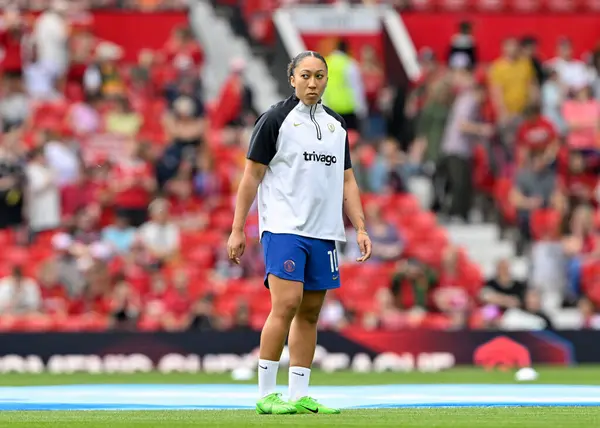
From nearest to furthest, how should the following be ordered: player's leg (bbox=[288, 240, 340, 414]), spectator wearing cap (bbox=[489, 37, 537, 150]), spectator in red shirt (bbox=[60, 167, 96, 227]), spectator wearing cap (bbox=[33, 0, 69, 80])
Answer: player's leg (bbox=[288, 240, 340, 414]) → spectator in red shirt (bbox=[60, 167, 96, 227]) → spectator wearing cap (bbox=[33, 0, 69, 80]) → spectator wearing cap (bbox=[489, 37, 537, 150])

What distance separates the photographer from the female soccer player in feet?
30.9

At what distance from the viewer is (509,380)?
573 inches

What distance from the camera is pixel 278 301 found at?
938cm

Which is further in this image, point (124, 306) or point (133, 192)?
point (133, 192)

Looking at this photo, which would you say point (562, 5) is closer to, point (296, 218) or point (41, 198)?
point (41, 198)

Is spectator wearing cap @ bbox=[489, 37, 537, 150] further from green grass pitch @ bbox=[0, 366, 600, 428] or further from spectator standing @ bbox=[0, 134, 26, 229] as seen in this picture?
green grass pitch @ bbox=[0, 366, 600, 428]

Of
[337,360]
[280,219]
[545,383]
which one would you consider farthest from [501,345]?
[280,219]

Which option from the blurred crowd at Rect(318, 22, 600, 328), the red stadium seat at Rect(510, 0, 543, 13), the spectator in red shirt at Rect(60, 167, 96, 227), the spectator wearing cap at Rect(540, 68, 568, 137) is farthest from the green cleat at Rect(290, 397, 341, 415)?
the red stadium seat at Rect(510, 0, 543, 13)

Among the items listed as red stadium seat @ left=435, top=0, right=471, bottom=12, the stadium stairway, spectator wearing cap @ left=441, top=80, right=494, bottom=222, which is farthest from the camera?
red stadium seat @ left=435, top=0, right=471, bottom=12

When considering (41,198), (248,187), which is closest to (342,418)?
(248,187)

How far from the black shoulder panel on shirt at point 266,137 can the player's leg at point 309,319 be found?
2.01 feet

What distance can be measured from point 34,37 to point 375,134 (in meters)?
5.01

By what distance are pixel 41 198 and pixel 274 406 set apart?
423 inches

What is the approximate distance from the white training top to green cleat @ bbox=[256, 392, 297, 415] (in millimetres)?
1012
